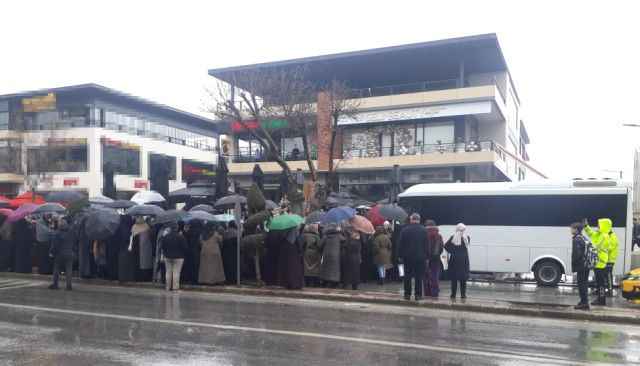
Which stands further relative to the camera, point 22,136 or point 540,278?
point 22,136

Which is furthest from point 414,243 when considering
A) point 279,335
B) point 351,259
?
point 279,335

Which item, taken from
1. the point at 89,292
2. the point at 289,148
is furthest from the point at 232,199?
the point at 289,148

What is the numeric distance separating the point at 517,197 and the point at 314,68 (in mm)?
Answer: 27168

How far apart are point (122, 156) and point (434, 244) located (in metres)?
49.9

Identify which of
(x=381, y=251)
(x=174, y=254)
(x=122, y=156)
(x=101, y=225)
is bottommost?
(x=381, y=251)

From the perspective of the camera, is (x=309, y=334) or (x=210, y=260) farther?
(x=210, y=260)

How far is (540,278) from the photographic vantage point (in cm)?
1706

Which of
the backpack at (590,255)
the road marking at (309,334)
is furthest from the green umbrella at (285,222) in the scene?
the backpack at (590,255)

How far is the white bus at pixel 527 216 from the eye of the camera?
16484mm

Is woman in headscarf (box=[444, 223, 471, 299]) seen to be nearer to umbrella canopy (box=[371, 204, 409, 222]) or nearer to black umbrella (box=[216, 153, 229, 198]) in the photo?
umbrella canopy (box=[371, 204, 409, 222])

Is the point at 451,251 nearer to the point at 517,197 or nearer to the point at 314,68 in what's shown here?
the point at 517,197

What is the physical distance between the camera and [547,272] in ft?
56.1

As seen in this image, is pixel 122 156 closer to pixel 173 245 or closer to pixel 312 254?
pixel 173 245

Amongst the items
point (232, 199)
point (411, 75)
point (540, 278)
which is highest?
point (411, 75)
